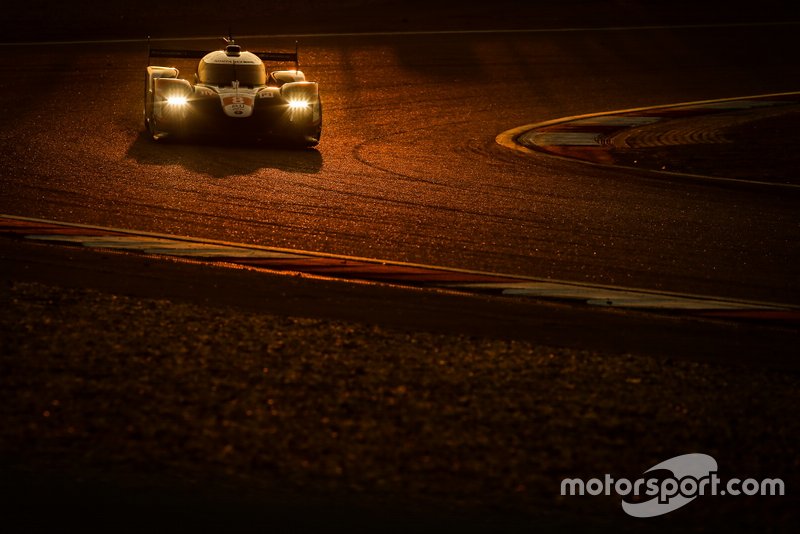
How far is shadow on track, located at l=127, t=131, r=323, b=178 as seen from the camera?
11.8m

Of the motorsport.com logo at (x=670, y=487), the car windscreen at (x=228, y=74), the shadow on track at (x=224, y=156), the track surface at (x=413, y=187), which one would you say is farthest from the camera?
the car windscreen at (x=228, y=74)

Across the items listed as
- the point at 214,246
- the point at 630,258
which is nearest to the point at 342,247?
the point at 214,246

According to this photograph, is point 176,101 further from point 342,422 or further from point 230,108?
point 342,422

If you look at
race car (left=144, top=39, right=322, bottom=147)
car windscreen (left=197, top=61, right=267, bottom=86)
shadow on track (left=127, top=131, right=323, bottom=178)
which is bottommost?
shadow on track (left=127, top=131, right=323, bottom=178)

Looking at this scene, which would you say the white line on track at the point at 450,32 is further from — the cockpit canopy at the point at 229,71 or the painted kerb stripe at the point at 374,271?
the painted kerb stripe at the point at 374,271

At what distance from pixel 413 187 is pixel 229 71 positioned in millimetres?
3589

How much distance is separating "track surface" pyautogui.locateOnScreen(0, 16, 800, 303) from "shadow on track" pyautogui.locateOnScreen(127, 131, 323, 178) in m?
0.03

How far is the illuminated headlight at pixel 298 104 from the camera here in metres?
13.3

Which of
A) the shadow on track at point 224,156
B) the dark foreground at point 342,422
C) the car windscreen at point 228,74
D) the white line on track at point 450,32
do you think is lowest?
the white line on track at point 450,32

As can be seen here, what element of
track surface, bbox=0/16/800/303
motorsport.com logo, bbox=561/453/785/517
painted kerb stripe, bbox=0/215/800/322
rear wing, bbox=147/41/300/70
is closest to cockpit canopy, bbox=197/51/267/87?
rear wing, bbox=147/41/300/70

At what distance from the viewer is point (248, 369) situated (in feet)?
Answer: 17.9

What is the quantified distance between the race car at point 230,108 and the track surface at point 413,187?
0.24m

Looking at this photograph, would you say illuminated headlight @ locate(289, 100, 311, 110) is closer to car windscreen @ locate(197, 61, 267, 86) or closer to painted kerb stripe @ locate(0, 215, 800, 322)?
car windscreen @ locate(197, 61, 267, 86)

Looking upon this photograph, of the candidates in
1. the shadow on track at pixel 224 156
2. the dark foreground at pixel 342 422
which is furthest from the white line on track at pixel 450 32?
the dark foreground at pixel 342 422
